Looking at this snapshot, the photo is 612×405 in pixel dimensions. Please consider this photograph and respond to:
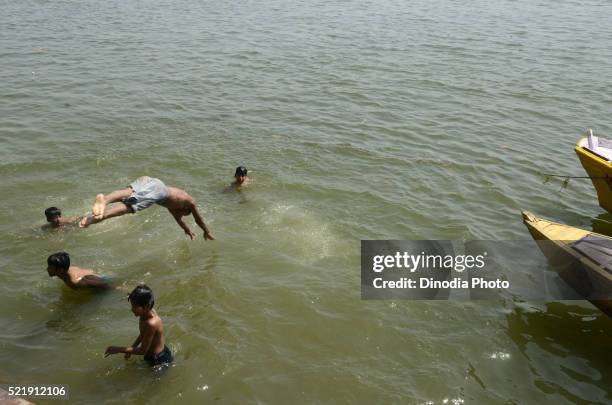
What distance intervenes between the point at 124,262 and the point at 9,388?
2.73 m

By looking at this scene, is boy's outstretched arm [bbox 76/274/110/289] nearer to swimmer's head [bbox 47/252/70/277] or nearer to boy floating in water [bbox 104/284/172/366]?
swimmer's head [bbox 47/252/70/277]

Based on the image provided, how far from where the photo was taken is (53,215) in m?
7.97

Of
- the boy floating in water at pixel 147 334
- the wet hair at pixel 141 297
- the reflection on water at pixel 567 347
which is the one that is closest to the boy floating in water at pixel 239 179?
the boy floating in water at pixel 147 334

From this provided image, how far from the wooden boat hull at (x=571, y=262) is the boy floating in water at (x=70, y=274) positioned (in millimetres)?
6553

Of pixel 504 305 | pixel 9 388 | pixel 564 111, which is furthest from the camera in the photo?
pixel 564 111

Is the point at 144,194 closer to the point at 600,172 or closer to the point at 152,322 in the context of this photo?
the point at 152,322

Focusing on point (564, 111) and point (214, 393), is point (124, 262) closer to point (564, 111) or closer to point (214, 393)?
point (214, 393)

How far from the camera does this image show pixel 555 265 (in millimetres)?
7828

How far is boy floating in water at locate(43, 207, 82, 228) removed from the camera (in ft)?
26.1

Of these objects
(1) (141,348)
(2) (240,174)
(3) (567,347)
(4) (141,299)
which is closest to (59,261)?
(1) (141,348)

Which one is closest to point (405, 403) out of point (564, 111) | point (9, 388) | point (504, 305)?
point (504, 305)

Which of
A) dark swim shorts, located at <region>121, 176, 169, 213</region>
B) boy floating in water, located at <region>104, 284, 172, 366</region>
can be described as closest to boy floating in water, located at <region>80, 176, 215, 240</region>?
dark swim shorts, located at <region>121, 176, 169, 213</region>

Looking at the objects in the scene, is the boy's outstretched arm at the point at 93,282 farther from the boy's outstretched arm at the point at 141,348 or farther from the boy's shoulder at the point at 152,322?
the boy's shoulder at the point at 152,322

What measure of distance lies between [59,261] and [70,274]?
14.7 inches
